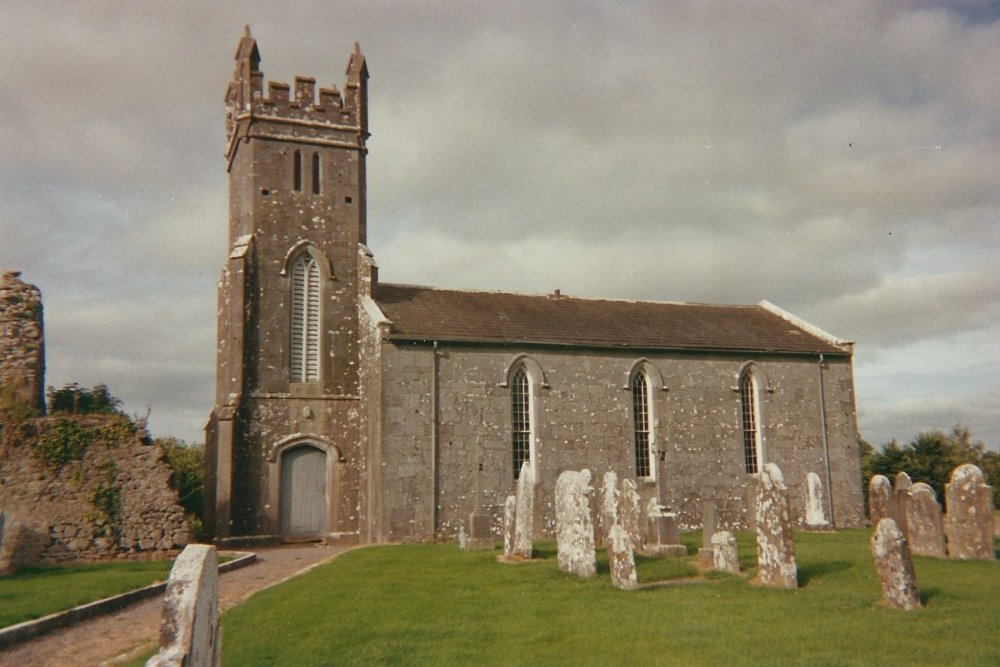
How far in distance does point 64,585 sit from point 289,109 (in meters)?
18.0

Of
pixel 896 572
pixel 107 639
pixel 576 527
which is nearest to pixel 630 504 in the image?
pixel 576 527

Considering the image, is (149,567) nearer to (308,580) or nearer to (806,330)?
(308,580)

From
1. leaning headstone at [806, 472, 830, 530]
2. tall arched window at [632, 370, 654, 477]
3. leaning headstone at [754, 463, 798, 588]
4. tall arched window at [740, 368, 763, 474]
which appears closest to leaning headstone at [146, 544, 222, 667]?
leaning headstone at [754, 463, 798, 588]

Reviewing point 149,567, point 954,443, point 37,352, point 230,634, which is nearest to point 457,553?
point 149,567

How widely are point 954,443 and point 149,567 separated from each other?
32.0 m

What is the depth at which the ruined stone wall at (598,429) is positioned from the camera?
2436 cm

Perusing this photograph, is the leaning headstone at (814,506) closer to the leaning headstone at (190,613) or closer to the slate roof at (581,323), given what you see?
the slate roof at (581,323)

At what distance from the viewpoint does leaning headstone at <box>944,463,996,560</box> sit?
16391mm

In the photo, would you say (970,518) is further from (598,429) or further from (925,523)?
(598,429)

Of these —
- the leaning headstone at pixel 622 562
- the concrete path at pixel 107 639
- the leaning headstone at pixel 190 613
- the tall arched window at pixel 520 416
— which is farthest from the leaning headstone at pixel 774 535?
the tall arched window at pixel 520 416

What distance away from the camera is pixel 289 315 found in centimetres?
2695

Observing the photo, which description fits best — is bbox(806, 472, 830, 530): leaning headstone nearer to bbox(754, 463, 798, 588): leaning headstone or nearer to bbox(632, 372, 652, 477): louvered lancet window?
bbox(632, 372, 652, 477): louvered lancet window

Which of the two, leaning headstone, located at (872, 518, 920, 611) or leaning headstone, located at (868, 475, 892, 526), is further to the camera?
leaning headstone, located at (868, 475, 892, 526)

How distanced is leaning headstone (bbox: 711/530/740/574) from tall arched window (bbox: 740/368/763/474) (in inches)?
516
